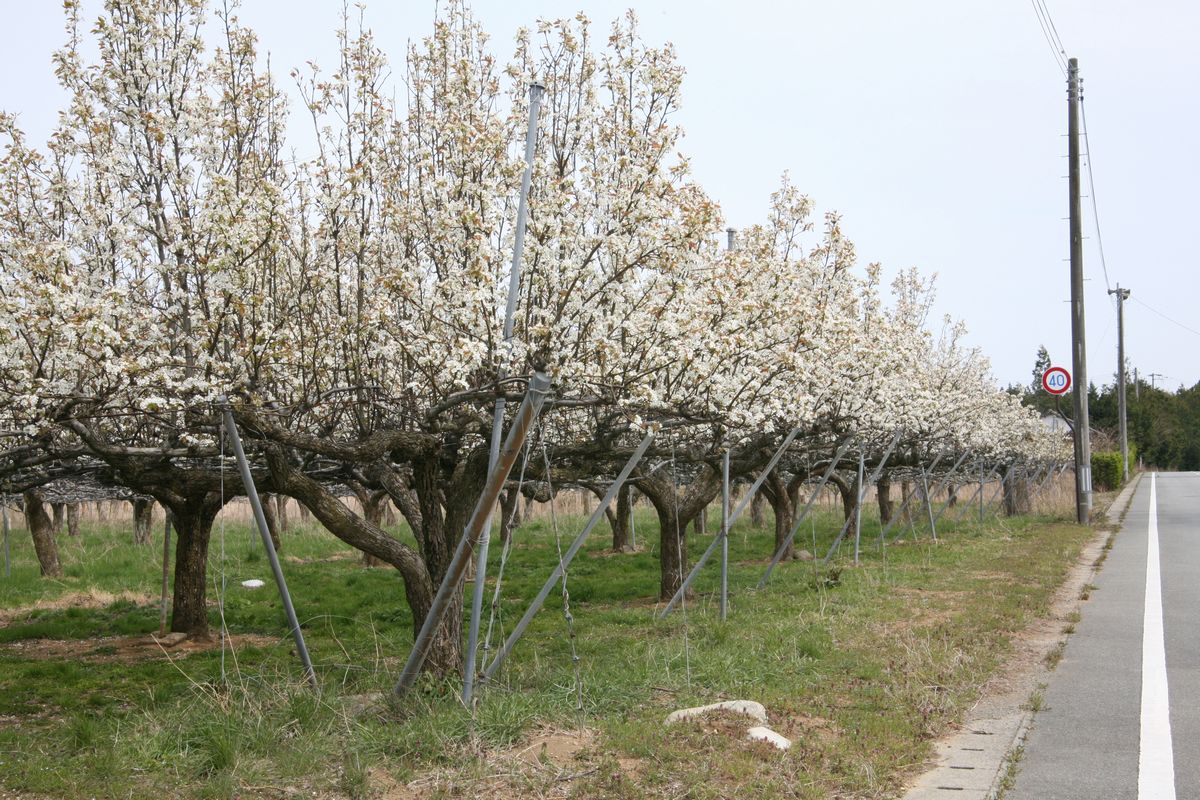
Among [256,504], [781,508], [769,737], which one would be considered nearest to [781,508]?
[781,508]

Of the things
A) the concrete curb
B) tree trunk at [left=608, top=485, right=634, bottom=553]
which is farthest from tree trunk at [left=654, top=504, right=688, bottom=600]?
tree trunk at [left=608, top=485, right=634, bottom=553]

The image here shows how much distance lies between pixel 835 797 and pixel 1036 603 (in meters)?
7.46

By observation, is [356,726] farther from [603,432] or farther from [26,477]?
[26,477]

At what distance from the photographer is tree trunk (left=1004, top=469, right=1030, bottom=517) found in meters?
34.3

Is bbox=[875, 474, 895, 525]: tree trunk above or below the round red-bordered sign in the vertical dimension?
below

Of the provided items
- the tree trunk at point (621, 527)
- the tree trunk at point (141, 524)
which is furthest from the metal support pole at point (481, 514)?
the tree trunk at point (141, 524)

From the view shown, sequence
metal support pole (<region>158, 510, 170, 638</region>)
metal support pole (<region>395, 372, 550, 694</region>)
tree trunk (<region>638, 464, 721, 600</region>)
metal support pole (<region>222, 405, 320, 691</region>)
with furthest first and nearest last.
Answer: tree trunk (<region>638, 464, 721, 600</region>), metal support pole (<region>158, 510, 170, 638</region>), metal support pole (<region>222, 405, 320, 691</region>), metal support pole (<region>395, 372, 550, 694</region>)

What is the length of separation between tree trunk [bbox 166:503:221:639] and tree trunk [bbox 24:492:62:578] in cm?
810

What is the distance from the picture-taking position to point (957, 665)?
8.83 metres

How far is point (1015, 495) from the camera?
1389 inches

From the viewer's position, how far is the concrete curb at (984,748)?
5.85 meters

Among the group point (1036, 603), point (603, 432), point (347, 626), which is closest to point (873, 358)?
point (1036, 603)

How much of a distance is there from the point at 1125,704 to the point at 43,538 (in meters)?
21.0

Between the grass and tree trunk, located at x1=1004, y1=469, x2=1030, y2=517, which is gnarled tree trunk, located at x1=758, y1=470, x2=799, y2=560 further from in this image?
tree trunk, located at x1=1004, y1=469, x2=1030, y2=517
